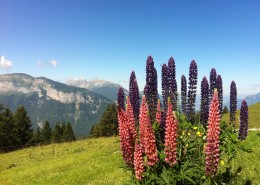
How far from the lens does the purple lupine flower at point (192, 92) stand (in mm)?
12633

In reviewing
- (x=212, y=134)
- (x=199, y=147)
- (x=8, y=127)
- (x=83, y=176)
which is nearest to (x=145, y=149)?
(x=212, y=134)

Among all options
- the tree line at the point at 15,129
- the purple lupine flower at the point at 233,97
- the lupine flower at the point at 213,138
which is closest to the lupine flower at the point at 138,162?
the lupine flower at the point at 213,138

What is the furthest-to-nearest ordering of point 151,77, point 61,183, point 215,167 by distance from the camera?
1. point 61,183
2. point 151,77
3. point 215,167

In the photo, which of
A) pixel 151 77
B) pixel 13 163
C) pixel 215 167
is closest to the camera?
pixel 215 167

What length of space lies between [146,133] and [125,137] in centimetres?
55

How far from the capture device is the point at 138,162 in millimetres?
5902

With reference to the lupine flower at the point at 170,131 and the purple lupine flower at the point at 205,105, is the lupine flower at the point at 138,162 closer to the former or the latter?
the lupine flower at the point at 170,131

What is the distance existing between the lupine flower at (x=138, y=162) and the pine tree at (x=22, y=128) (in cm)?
7684

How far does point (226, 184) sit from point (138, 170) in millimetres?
3940

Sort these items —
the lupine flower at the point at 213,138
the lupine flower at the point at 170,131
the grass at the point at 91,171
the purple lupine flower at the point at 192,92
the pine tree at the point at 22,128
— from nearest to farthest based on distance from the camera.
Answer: the lupine flower at the point at 213,138 → the lupine flower at the point at 170,131 → the grass at the point at 91,171 → the purple lupine flower at the point at 192,92 → the pine tree at the point at 22,128

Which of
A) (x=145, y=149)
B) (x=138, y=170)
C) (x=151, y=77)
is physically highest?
(x=151, y=77)

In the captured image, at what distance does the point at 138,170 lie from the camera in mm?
5977

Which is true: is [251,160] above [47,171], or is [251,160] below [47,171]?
above

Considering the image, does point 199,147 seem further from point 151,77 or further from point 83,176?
point 83,176
